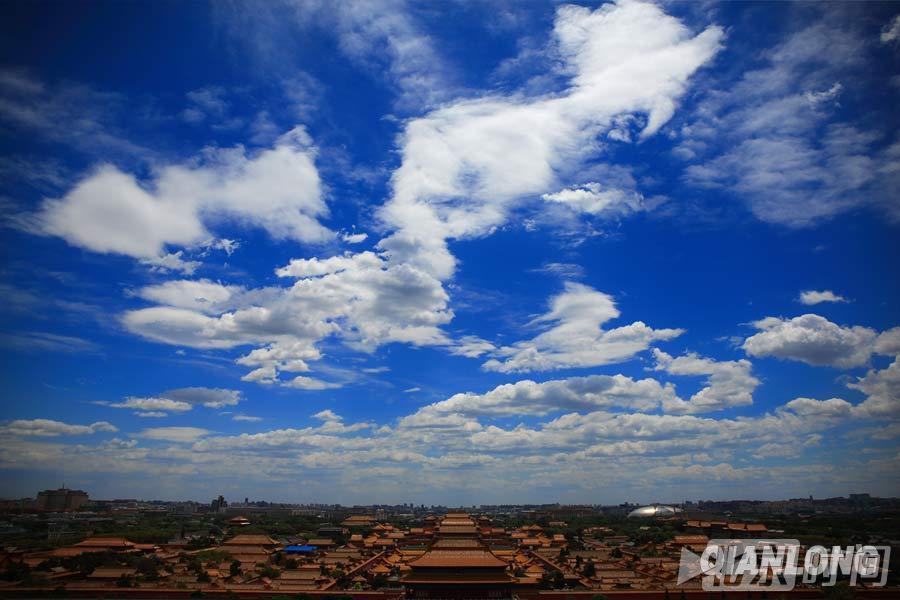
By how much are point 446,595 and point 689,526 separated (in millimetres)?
73460

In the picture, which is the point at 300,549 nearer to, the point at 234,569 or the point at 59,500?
the point at 234,569

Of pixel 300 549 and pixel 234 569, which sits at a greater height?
pixel 234 569

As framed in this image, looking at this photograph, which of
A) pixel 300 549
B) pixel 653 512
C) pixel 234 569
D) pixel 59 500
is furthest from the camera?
pixel 653 512

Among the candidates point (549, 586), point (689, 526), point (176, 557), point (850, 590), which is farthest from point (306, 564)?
point (689, 526)

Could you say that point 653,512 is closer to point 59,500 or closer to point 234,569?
point 234,569

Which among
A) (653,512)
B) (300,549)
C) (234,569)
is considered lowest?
(653,512)

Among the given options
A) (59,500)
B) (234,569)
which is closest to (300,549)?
(234,569)

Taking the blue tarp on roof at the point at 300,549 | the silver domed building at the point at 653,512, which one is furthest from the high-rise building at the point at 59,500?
the silver domed building at the point at 653,512

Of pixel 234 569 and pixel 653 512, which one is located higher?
pixel 234 569

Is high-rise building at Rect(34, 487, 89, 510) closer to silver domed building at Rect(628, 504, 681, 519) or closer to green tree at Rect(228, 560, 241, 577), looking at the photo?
green tree at Rect(228, 560, 241, 577)

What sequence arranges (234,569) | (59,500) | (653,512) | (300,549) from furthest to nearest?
(653,512) < (59,500) < (300,549) < (234,569)

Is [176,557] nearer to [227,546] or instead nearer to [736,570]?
[227,546]

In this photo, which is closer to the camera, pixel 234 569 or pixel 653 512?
pixel 234 569

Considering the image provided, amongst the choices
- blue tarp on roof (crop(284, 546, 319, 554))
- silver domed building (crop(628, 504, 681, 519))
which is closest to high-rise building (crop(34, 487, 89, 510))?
blue tarp on roof (crop(284, 546, 319, 554))
